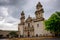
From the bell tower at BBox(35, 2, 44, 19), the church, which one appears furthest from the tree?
the bell tower at BBox(35, 2, 44, 19)

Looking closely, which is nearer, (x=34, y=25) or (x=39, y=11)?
(x=39, y=11)

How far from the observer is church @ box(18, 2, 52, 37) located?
65938 millimetres

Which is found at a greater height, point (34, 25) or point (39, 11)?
point (39, 11)

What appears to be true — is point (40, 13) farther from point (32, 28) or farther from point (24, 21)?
point (24, 21)

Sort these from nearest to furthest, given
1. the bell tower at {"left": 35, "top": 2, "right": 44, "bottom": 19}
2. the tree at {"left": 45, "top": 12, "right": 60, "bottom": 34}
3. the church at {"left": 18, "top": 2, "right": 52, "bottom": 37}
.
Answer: the tree at {"left": 45, "top": 12, "right": 60, "bottom": 34} < the church at {"left": 18, "top": 2, "right": 52, "bottom": 37} < the bell tower at {"left": 35, "top": 2, "right": 44, "bottom": 19}

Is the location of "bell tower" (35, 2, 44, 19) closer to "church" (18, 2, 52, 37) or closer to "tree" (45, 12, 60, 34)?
"church" (18, 2, 52, 37)

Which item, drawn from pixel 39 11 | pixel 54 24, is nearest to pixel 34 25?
pixel 39 11

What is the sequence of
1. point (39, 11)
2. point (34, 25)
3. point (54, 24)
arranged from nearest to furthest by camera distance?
point (54, 24)
point (39, 11)
point (34, 25)

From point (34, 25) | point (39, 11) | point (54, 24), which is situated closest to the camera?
point (54, 24)

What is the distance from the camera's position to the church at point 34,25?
6594 cm

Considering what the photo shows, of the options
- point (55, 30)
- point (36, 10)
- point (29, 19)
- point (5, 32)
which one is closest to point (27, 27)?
point (29, 19)

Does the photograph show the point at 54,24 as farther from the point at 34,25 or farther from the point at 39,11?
the point at 34,25

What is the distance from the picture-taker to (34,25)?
231 feet

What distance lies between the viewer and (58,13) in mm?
62188
